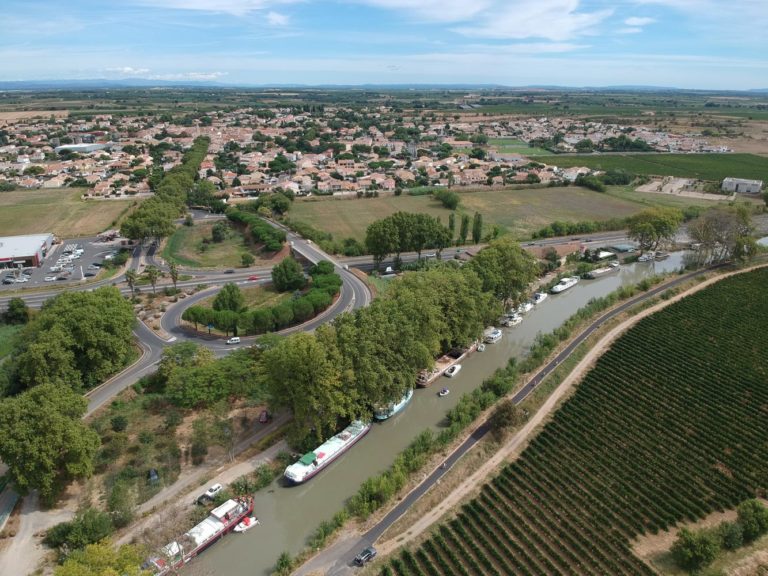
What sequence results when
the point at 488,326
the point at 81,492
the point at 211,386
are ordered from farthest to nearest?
the point at 488,326, the point at 211,386, the point at 81,492

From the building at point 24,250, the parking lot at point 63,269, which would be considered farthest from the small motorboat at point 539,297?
the building at point 24,250

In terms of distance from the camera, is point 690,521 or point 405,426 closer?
point 690,521

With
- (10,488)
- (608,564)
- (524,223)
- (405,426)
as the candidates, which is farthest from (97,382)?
(524,223)

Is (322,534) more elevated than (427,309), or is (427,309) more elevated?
(427,309)

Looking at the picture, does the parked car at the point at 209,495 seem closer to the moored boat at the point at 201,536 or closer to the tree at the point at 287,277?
the moored boat at the point at 201,536

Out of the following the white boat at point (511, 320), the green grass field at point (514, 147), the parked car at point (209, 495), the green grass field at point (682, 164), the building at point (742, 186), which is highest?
the green grass field at point (514, 147)

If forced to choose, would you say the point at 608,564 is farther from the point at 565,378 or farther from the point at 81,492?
the point at 81,492
